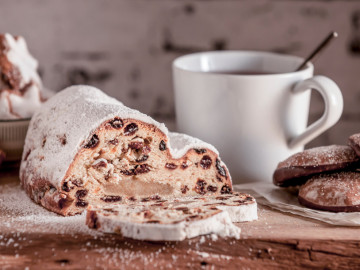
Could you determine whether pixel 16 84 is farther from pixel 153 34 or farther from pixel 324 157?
pixel 324 157

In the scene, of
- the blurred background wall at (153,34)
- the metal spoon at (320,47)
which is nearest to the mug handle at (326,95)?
the metal spoon at (320,47)

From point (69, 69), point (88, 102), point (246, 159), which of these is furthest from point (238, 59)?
point (69, 69)

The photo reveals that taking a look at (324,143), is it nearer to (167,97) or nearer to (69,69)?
(167,97)

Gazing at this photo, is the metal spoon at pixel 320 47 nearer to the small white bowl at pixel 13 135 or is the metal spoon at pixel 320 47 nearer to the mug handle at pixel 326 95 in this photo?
the mug handle at pixel 326 95

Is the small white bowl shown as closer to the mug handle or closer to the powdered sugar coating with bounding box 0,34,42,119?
the powdered sugar coating with bounding box 0,34,42,119

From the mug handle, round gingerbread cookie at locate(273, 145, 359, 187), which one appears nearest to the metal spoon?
the mug handle

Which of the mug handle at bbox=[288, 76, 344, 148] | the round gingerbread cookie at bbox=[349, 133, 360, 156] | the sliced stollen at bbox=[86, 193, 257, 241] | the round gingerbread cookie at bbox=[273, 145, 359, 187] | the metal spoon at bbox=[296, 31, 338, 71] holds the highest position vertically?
the metal spoon at bbox=[296, 31, 338, 71]

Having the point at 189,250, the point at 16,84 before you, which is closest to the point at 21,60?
the point at 16,84
